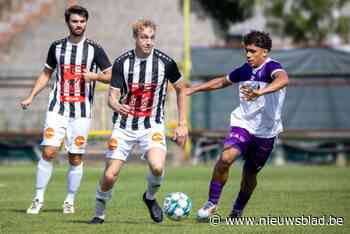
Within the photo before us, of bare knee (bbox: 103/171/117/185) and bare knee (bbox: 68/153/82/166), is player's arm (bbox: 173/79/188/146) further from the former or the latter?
bare knee (bbox: 68/153/82/166)

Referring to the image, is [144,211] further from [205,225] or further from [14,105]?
[14,105]

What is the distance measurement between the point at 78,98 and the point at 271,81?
2.54 m

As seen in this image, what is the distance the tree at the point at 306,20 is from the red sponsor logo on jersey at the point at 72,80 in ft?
64.9

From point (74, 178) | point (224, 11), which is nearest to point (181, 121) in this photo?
point (74, 178)

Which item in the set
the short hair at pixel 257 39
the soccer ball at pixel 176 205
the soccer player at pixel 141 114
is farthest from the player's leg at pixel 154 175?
the short hair at pixel 257 39

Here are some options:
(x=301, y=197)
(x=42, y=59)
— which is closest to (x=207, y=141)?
(x=42, y=59)

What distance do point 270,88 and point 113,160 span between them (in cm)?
171

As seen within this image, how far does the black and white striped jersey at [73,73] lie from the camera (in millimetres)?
12359

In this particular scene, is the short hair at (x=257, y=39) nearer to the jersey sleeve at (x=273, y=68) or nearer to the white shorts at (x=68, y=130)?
the jersey sleeve at (x=273, y=68)

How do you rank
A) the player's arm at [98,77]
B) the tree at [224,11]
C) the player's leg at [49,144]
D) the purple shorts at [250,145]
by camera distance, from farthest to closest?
the tree at [224,11], the player's leg at [49,144], the player's arm at [98,77], the purple shorts at [250,145]

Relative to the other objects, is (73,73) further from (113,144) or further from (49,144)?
(113,144)

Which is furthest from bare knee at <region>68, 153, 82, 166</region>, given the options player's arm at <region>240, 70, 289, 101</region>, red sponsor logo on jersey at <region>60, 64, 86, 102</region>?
player's arm at <region>240, 70, 289, 101</region>

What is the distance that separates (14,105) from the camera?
2545 cm

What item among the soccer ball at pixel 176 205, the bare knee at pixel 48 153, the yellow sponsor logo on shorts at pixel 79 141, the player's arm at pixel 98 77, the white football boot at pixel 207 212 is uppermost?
the player's arm at pixel 98 77
